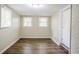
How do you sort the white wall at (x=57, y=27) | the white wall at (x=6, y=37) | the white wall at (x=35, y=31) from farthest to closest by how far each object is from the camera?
the white wall at (x=35, y=31) < the white wall at (x=57, y=27) < the white wall at (x=6, y=37)

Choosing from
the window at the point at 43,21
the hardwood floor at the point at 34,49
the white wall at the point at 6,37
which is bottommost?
the hardwood floor at the point at 34,49

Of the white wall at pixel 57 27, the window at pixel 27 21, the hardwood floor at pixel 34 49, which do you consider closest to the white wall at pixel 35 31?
the window at pixel 27 21

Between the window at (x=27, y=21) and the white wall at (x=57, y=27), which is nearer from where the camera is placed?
the white wall at (x=57, y=27)

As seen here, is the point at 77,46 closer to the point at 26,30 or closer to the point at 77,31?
the point at 77,31

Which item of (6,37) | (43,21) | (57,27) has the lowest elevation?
(6,37)

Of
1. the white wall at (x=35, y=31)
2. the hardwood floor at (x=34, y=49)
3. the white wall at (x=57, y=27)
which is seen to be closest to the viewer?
the hardwood floor at (x=34, y=49)

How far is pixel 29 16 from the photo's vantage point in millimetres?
6645

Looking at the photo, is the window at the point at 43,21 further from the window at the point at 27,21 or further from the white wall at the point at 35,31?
the window at the point at 27,21

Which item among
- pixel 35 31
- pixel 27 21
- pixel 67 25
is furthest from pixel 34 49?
pixel 27 21

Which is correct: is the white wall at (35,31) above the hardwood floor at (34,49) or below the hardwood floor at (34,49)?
above

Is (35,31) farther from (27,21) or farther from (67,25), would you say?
(67,25)
